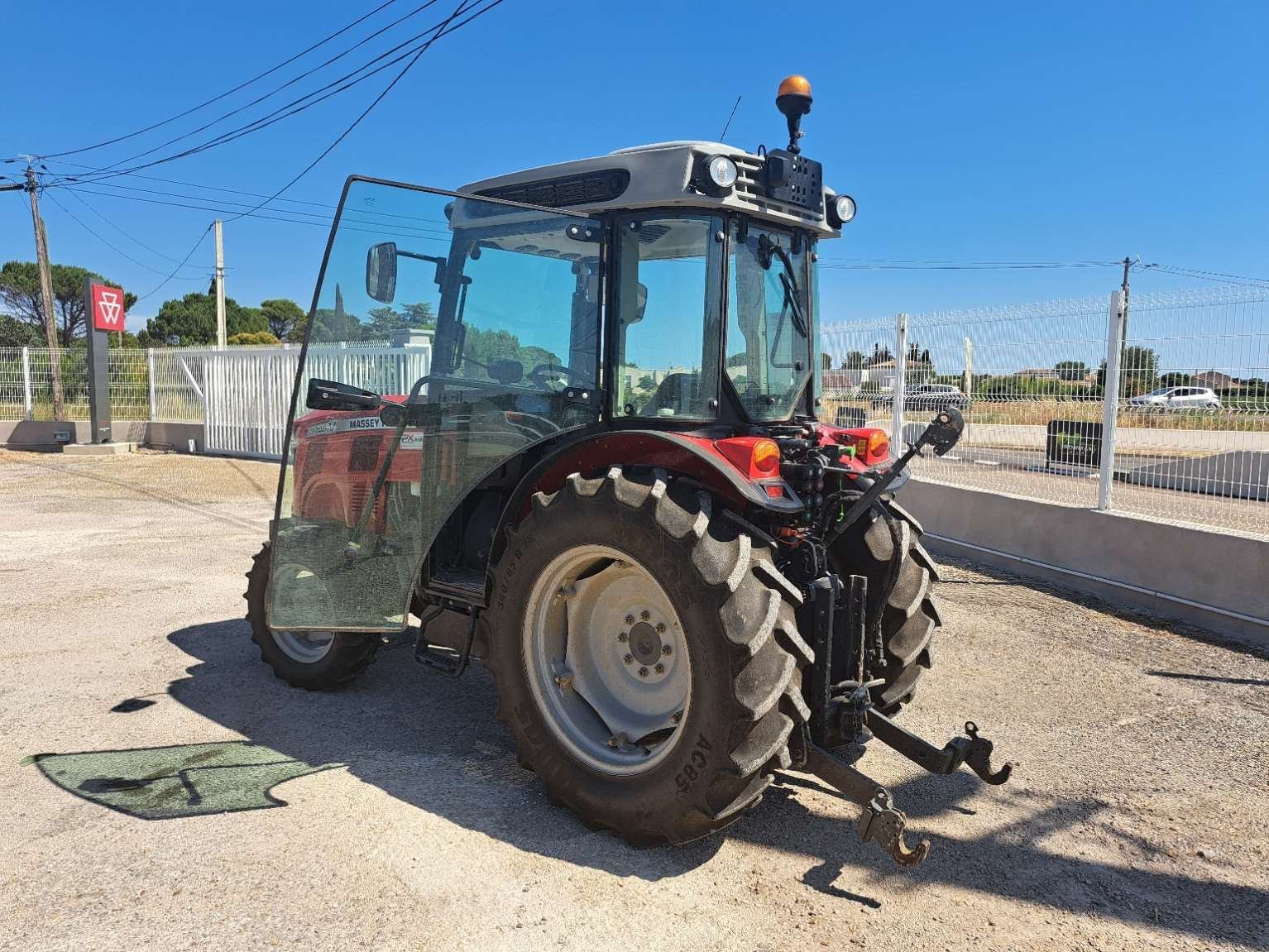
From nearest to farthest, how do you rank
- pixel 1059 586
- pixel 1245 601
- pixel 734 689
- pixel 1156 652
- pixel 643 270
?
pixel 734 689 → pixel 643 270 → pixel 1156 652 → pixel 1245 601 → pixel 1059 586

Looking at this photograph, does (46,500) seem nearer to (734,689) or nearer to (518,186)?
(518,186)

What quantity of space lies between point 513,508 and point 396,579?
571 mm

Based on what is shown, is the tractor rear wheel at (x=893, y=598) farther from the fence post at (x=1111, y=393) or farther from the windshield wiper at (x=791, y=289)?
the fence post at (x=1111, y=393)

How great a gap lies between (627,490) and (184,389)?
17311 mm

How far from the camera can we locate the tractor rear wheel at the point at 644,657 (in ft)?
9.25

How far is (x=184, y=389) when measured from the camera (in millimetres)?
17828

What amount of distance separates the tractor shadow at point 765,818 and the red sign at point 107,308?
49.5ft

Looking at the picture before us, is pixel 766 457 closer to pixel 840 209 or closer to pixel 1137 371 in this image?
pixel 840 209

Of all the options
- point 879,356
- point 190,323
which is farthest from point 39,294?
point 879,356

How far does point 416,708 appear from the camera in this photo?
4.32 m

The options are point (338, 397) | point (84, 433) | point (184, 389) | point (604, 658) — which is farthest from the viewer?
point (84, 433)

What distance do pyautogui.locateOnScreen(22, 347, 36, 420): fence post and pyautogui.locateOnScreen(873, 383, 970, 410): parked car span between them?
57.7 feet

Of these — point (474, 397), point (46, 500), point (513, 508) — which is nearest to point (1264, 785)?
point (513, 508)

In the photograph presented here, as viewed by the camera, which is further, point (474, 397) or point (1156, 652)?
point (1156, 652)
